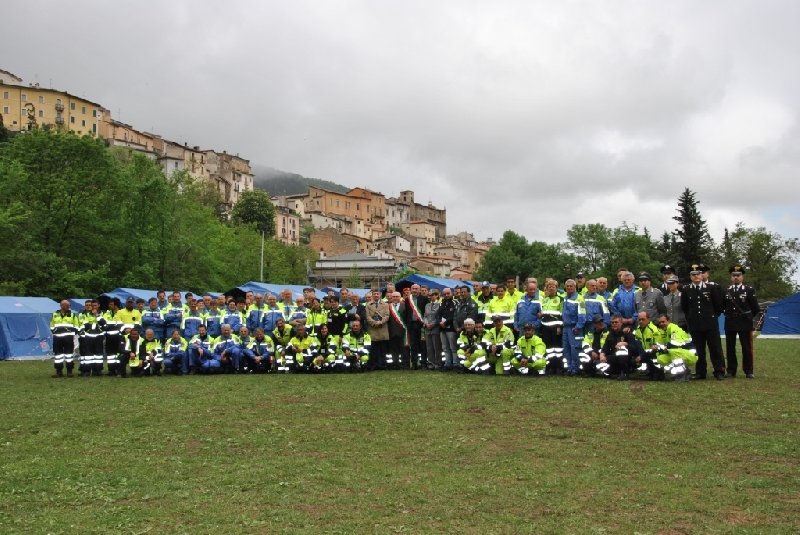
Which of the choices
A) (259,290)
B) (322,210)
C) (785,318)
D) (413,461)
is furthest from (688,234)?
(322,210)

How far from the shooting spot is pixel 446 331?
17.8 m

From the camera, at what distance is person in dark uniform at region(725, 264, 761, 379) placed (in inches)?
572

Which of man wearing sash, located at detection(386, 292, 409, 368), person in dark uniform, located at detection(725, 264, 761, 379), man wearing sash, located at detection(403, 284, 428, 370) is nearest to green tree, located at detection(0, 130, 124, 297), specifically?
man wearing sash, located at detection(386, 292, 409, 368)

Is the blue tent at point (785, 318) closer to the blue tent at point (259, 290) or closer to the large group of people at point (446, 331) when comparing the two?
the blue tent at point (259, 290)

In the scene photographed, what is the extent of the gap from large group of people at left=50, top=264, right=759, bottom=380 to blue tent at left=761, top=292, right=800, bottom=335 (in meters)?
29.3

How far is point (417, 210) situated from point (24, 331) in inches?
6264

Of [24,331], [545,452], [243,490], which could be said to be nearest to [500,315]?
[545,452]

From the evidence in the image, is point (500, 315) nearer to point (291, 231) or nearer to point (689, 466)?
point (689, 466)

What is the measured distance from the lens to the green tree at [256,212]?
110 metres

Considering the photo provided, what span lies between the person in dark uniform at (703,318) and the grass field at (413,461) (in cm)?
114

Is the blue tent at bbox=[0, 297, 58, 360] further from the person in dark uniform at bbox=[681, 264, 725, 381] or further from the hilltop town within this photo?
the hilltop town

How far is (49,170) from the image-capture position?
4419 cm

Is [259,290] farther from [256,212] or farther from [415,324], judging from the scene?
[256,212]

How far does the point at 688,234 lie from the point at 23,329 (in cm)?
5161
